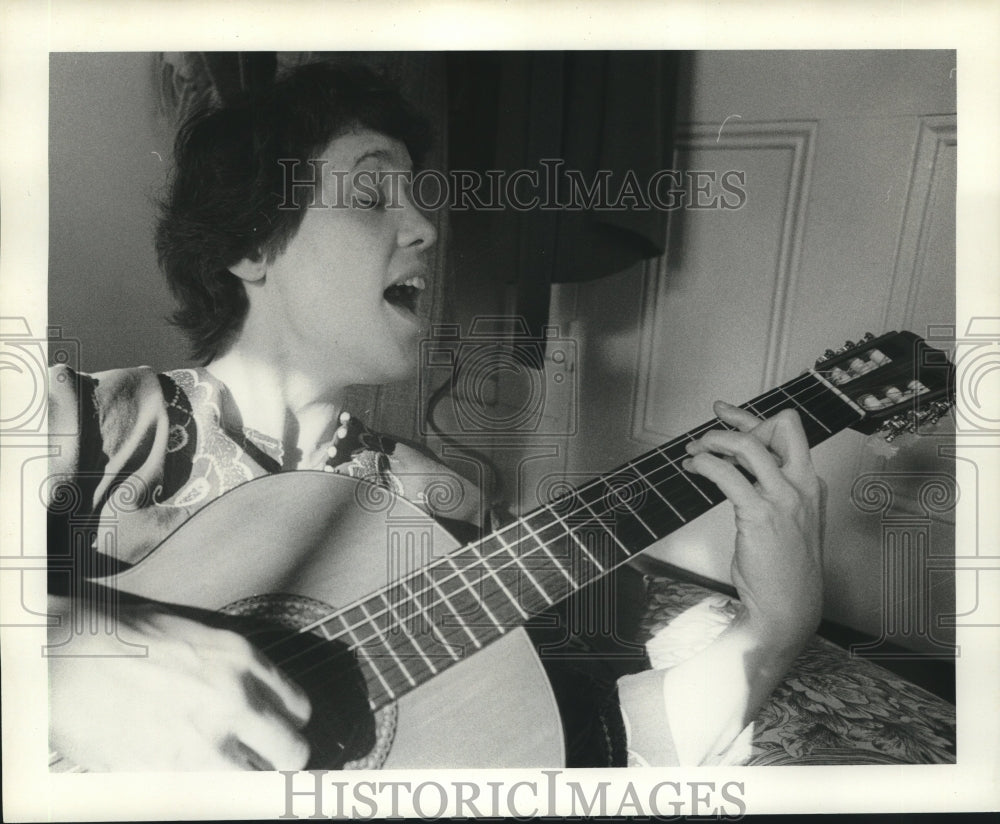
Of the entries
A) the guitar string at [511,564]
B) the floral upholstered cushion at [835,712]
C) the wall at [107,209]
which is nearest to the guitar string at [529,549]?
the guitar string at [511,564]

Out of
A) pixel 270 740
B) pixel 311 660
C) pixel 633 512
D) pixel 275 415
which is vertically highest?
pixel 275 415

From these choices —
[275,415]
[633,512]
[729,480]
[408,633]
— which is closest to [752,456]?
[729,480]

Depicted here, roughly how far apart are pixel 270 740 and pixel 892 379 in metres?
0.99

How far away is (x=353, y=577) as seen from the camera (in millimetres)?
1271

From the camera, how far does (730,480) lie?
1260mm

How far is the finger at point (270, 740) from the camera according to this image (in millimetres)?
1265

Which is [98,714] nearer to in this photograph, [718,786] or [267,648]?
[267,648]

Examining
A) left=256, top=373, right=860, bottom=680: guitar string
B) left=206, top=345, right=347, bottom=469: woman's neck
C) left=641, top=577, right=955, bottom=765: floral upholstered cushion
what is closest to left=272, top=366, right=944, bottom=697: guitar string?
left=256, top=373, right=860, bottom=680: guitar string

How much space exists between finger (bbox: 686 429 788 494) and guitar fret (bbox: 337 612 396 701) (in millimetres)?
518

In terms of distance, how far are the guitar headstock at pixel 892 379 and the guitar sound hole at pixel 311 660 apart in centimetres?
77

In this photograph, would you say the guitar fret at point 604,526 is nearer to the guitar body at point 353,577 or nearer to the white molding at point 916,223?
the guitar body at point 353,577

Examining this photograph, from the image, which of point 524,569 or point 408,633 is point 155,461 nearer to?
point 408,633

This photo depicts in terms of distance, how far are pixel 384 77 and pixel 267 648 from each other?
2.61ft

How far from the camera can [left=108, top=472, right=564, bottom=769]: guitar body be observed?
4.12 ft
